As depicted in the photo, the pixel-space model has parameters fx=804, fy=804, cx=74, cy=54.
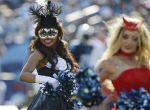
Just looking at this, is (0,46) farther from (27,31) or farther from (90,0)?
(90,0)

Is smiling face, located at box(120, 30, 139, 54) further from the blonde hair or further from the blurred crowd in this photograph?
the blurred crowd

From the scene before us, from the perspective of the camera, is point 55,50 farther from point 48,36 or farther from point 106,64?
point 106,64

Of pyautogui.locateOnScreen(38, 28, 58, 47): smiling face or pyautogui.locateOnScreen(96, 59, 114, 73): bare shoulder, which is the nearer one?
pyautogui.locateOnScreen(38, 28, 58, 47): smiling face

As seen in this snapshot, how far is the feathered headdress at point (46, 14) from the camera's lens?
7055 millimetres

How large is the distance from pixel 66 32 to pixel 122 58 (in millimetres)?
8446

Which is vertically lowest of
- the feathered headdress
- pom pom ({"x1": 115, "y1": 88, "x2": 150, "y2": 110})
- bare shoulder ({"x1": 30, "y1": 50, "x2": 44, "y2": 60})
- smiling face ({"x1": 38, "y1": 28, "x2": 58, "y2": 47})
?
pom pom ({"x1": 115, "y1": 88, "x2": 150, "y2": 110})

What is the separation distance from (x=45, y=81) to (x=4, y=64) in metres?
7.63

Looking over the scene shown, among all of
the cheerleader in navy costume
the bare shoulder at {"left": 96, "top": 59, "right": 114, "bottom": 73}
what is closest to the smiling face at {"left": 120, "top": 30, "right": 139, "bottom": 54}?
the bare shoulder at {"left": 96, "top": 59, "right": 114, "bottom": 73}

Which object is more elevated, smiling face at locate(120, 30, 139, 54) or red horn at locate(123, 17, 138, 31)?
red horn at locate(123, 17, 138, 31)

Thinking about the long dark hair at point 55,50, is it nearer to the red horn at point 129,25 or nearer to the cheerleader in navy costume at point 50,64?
the cheerleader in navy costume at point 50,64

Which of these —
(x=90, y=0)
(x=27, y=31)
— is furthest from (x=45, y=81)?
(x=90, y=0)

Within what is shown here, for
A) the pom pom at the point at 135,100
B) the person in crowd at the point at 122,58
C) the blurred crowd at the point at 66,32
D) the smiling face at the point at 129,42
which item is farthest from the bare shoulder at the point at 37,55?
the blurred crowd at the point at 66,32

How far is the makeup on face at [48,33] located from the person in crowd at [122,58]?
1.14 m

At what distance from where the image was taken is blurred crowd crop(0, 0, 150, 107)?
13.6 m
